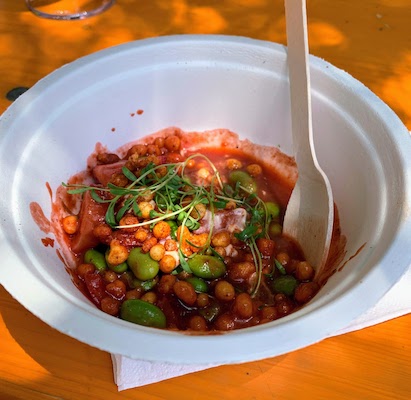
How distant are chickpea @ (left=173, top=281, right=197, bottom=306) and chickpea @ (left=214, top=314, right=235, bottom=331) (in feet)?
0.24

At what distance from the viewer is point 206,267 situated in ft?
3.54

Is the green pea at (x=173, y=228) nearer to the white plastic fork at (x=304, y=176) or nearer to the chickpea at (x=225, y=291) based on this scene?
the chickpea at (x=225, y=291)

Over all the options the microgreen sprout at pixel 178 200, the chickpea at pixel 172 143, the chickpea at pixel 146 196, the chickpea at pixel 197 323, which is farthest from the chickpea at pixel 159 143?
the chickpea at pixel 197 323

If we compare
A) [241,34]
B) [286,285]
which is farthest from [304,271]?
[241,34]

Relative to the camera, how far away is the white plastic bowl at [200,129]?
73 cm

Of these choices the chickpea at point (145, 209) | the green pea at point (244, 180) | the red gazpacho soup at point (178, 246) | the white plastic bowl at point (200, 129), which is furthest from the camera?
the green pea at point (244, 180)

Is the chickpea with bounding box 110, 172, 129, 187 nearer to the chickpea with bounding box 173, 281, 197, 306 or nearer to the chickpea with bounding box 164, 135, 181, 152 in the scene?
the chickpea with bounding box 164, 135, 181, 152

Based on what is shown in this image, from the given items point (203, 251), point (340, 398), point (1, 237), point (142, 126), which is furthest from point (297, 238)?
point (1, 237)

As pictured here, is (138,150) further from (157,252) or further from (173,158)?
(157,252)

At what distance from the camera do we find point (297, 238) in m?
1.17

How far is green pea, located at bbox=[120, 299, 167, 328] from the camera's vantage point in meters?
0.95

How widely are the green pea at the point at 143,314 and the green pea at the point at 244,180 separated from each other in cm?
44

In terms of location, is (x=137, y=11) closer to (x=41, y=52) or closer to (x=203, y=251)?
(x=41, y=52)

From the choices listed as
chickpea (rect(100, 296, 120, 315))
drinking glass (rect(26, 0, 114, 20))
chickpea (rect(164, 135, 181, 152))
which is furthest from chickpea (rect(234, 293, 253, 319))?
drinking glass (rect(26, 0, 114, 20))
